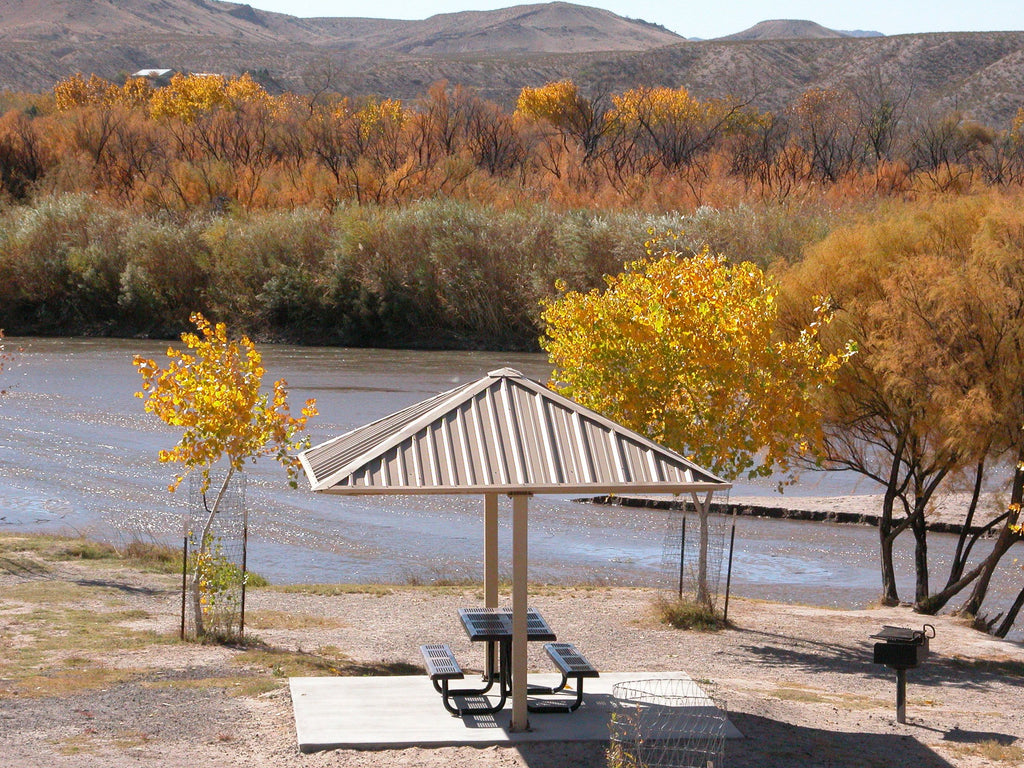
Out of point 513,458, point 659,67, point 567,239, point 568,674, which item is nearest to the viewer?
point 513,458

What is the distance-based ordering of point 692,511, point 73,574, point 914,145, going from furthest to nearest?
point 914,145 < point 692,511 < point 73,574

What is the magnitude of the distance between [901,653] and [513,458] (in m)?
3.55

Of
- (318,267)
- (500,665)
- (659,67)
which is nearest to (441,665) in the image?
(500,665)

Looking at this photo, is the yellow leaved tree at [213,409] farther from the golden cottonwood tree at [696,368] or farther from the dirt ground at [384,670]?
the golden cottonwood tree at [696,368]

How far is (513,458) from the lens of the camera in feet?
26.7

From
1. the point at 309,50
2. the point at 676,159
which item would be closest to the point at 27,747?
the point at 676,159

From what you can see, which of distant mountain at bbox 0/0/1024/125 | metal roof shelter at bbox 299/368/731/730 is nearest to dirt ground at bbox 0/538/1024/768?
metal roof shelter at bbox 299/368/731/730

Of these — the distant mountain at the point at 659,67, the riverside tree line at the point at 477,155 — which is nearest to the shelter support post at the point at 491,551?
the riverside tree line at the point at 477,155

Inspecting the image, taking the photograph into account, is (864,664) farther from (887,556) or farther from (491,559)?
(887,556)

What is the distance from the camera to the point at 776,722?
9398mm

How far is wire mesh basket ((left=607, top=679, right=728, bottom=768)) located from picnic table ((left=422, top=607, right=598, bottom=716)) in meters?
0.40

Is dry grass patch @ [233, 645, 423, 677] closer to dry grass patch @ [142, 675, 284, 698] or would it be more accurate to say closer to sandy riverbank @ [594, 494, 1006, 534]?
dry grass patch @ [142, 675, 284, 698]

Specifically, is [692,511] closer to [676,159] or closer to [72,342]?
[72,342]

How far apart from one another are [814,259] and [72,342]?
Result: 46.4 meters
